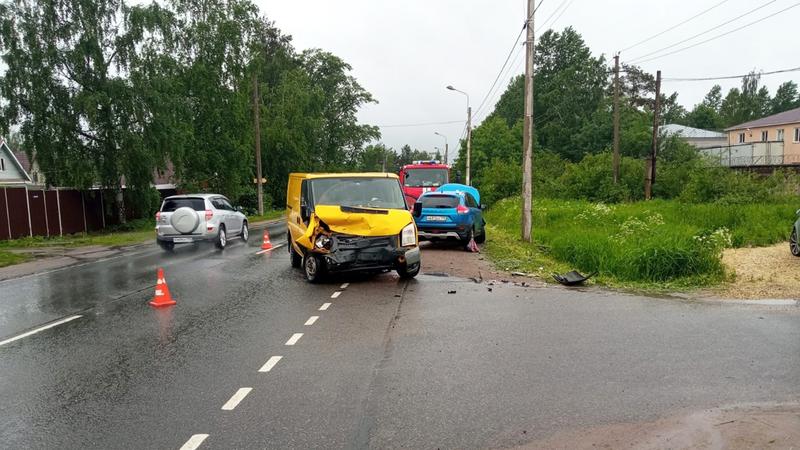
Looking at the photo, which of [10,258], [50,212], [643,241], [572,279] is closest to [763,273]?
[643,241]

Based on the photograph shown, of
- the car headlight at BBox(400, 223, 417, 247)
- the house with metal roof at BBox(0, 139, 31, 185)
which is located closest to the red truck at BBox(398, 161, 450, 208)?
the car headlight at BBox(400, 223, 417, 247)

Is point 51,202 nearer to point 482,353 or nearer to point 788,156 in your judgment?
point 482,353

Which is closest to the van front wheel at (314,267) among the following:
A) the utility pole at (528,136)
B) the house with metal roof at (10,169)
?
the utility pole at (528,136)

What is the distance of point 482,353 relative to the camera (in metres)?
6.30

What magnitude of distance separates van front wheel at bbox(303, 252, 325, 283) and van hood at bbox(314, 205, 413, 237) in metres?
0.71

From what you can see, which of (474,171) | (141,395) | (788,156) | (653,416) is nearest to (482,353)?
(653,416)

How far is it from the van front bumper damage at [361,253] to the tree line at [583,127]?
65.7 feet

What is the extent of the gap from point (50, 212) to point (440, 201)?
63.1ft

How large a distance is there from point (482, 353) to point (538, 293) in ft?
12.9

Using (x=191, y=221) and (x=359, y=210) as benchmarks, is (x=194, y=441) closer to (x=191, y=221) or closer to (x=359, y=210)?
(x=359, y=210)

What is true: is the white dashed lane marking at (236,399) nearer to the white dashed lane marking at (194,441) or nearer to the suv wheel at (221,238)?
the white dashed lane marking at (194,441)

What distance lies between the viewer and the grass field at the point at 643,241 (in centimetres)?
1093

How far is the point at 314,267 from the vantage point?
35.4ft

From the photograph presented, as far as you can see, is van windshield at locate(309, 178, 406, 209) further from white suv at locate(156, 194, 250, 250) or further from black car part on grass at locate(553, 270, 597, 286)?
white suv at locate(156, 194, 250, 250)
